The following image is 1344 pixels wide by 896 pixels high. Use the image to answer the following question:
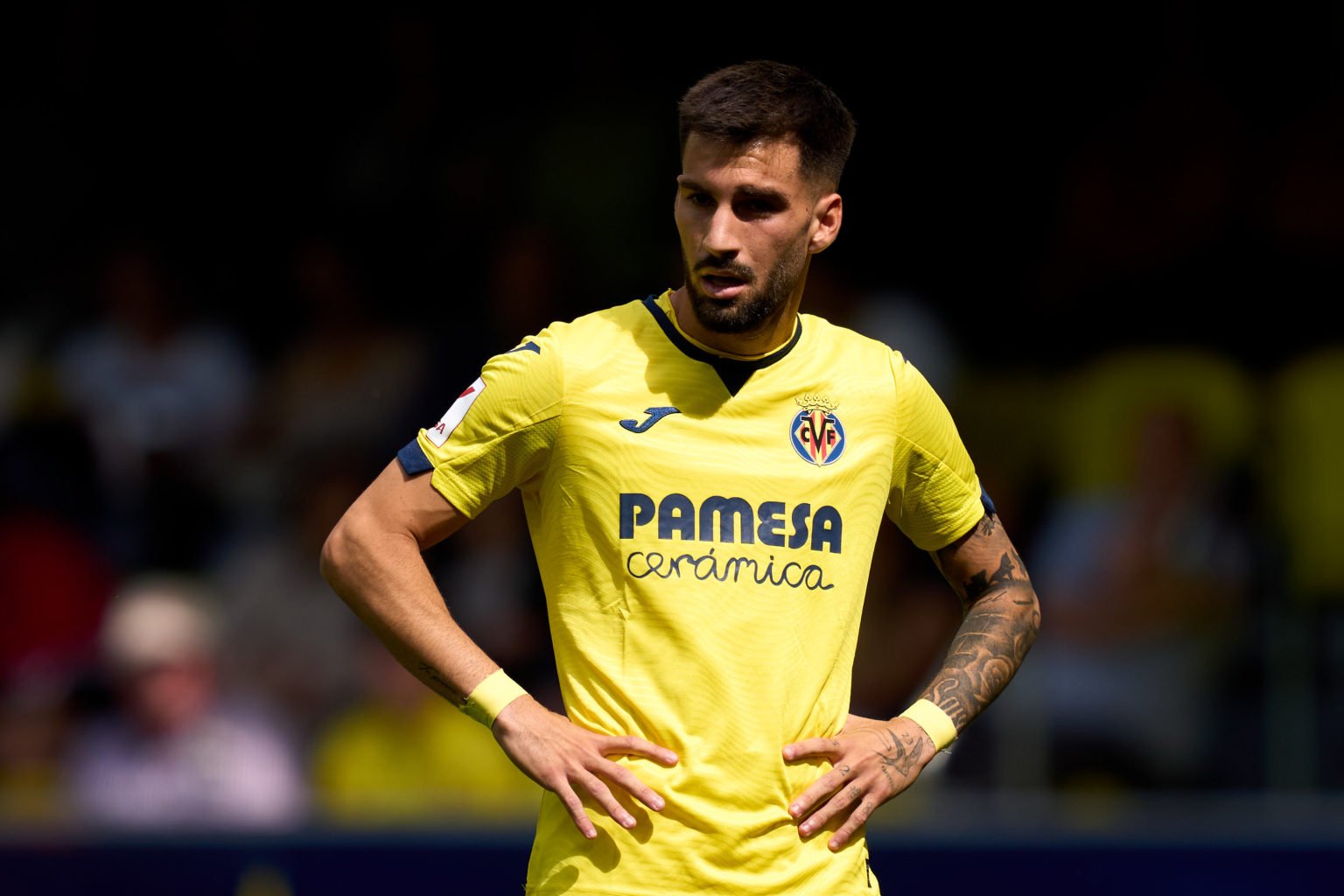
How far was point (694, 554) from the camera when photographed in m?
3.49

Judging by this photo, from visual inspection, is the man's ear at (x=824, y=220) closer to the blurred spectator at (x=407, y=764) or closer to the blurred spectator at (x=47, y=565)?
the blurred spectator at (x=407, y=764)

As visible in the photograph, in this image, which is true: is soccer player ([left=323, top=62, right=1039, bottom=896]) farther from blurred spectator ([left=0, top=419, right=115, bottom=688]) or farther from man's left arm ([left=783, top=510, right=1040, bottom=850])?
blurred spectator ([left=0, top=419, right=115, bottom=688])

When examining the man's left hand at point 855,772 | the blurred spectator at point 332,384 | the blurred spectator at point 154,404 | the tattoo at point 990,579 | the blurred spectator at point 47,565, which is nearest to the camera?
the man's left hand at point 855,772

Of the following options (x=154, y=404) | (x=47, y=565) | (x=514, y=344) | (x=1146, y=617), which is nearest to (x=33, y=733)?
(x=47, y=565)

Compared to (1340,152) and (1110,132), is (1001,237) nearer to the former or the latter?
(1110,132)

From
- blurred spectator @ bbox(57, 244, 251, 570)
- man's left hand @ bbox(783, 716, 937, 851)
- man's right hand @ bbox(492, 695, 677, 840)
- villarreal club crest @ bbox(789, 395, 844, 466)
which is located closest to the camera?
man's right hand @ bbox(492, 695, 677, 840)

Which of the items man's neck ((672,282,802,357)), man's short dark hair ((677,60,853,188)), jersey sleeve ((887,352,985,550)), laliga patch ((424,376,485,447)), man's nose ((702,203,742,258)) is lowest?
jersey sleeve ((887,352,985,550))

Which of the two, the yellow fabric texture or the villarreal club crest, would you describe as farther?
the villarreal club crest

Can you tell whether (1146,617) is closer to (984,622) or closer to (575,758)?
(984,622)

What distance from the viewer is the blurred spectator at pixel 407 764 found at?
277 inches

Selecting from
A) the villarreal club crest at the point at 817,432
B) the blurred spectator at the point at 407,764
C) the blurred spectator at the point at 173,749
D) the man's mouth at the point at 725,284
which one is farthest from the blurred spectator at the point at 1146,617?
the man's mouth at the point at 725,284

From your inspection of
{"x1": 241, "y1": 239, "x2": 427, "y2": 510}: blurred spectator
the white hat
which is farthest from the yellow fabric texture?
{"x1": 241, "y1": 239, "x2": 427, "y2": 510}: blurred spectator

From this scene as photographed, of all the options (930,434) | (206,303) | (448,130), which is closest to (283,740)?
(206,303)

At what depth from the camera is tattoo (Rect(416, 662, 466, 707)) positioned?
347 cm
